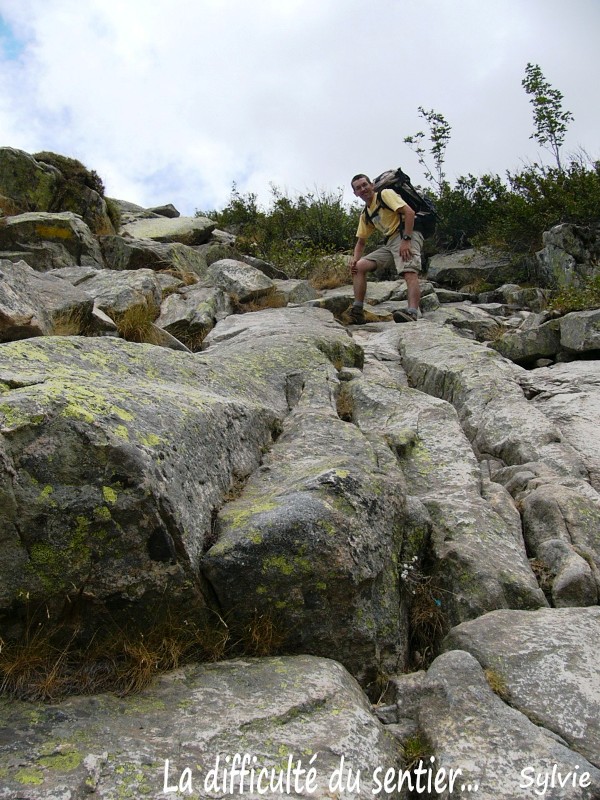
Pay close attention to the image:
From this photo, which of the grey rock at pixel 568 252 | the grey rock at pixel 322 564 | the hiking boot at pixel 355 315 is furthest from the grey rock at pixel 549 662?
the grey rock at pixel 568 252

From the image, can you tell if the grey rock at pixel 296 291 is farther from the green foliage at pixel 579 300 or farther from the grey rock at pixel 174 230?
the green foliage at pixel 579 300

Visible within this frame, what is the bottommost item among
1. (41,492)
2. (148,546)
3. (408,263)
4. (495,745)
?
(495,745)

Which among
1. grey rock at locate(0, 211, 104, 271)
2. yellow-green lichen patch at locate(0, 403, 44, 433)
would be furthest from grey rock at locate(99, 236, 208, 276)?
yellow-green lichen patch at locate(0, 403, 44, 433)

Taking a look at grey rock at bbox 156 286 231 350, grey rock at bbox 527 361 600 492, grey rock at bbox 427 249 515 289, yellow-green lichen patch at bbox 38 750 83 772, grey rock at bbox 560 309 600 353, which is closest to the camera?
yellow-green lichen patch at bbox 38 750 83 772

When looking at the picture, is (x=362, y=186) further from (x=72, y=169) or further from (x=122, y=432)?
(x=122, y=432)

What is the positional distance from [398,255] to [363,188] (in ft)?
5.41

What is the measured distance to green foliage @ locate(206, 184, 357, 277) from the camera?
20500 mm

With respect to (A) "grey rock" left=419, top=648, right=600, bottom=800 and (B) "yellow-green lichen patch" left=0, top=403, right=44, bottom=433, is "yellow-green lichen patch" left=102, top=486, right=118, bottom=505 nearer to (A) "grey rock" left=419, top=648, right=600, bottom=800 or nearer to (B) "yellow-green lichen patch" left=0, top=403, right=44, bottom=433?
(B) "yellow-green lichen patch" left=0, top=403, right=44, bottom=433

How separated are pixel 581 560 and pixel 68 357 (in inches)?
188

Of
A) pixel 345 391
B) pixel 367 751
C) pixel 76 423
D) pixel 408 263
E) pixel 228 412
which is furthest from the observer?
pixel 408 263

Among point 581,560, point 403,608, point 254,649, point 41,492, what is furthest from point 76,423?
point 581,560

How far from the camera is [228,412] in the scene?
555cm

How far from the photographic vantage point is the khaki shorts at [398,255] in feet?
45.0

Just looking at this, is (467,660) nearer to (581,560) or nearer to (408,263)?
(581,560)
